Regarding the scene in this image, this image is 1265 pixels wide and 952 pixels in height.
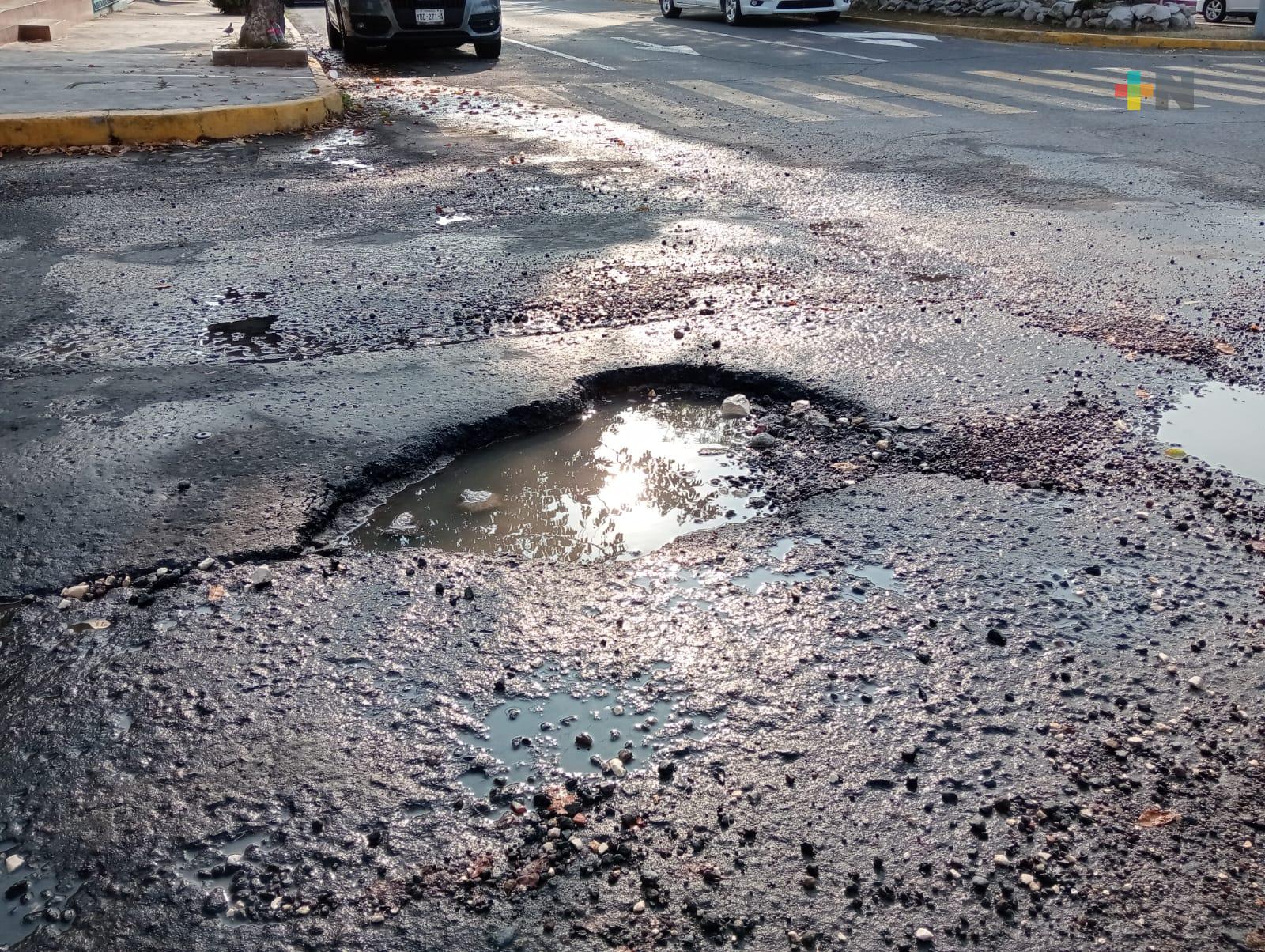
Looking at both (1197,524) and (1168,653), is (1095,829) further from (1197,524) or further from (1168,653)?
(1197,524)

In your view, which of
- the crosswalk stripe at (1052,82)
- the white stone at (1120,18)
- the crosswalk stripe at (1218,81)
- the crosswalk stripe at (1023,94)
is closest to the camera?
the crosswalk stripe at (1023,94)

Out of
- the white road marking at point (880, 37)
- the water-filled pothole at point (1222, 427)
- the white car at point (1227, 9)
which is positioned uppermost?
the white car at point (1227, 9)

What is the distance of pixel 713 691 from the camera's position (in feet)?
8.51

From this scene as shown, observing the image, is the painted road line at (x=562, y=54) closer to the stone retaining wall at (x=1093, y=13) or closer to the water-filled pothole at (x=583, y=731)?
the stone retaining wall at (x=1093, y=13)

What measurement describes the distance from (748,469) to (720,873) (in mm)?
1846

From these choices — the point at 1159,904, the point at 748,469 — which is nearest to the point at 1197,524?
the point at 748,469

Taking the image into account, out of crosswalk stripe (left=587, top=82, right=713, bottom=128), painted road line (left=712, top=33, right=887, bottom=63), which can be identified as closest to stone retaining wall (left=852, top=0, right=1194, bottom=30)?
painted road line (left=712, top=33, right=887, bottom=63)

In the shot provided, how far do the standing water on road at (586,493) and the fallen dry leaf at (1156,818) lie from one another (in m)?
1.50

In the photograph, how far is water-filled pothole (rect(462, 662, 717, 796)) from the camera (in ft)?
7.77

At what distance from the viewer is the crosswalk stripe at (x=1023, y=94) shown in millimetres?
10914

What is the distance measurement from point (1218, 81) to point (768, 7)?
8215mm

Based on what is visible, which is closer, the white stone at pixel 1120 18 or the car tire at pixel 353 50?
the car tire at pixel 353 50

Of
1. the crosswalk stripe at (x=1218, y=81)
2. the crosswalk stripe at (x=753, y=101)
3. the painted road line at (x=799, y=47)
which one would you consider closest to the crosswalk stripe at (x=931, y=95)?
the crosswalk stripe at (x=753, y=101)

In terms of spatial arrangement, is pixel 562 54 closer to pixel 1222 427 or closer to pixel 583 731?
pixel 1222 427
